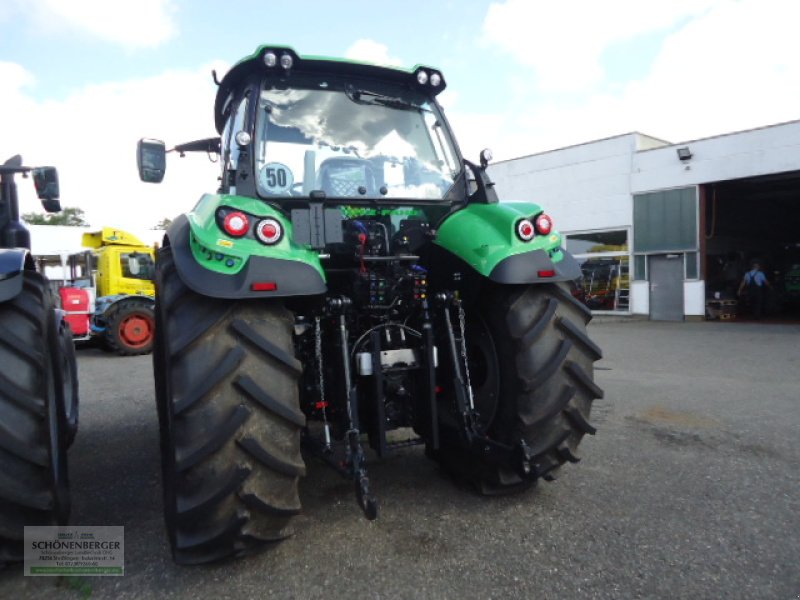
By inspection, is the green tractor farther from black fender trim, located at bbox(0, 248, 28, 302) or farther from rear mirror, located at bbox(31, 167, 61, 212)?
rear mirror, located at bbox(31, 167, 61, 212)

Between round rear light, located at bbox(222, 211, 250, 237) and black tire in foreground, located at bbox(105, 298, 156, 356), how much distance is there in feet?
31.0

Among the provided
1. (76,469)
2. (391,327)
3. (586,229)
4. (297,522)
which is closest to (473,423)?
(391,327)

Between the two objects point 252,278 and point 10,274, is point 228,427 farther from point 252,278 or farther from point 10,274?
point 10,274

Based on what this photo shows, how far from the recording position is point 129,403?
20.8 feet

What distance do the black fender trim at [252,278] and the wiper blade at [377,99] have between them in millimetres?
1392

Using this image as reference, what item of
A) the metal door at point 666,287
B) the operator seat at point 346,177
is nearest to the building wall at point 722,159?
the metal door at point 666,287

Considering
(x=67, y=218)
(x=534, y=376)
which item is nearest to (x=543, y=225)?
(x=534, y=376)

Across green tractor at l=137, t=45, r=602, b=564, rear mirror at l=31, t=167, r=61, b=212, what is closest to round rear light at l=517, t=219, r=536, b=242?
green tractor at l=137, t=45, r=602, b=564

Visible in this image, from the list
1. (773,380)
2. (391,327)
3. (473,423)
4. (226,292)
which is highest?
(226,292)

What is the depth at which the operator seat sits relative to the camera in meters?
3.28

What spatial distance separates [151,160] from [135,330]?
843cm

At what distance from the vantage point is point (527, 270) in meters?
2.89

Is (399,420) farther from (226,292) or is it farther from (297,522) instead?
(226,292)

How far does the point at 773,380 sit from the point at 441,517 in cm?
607
